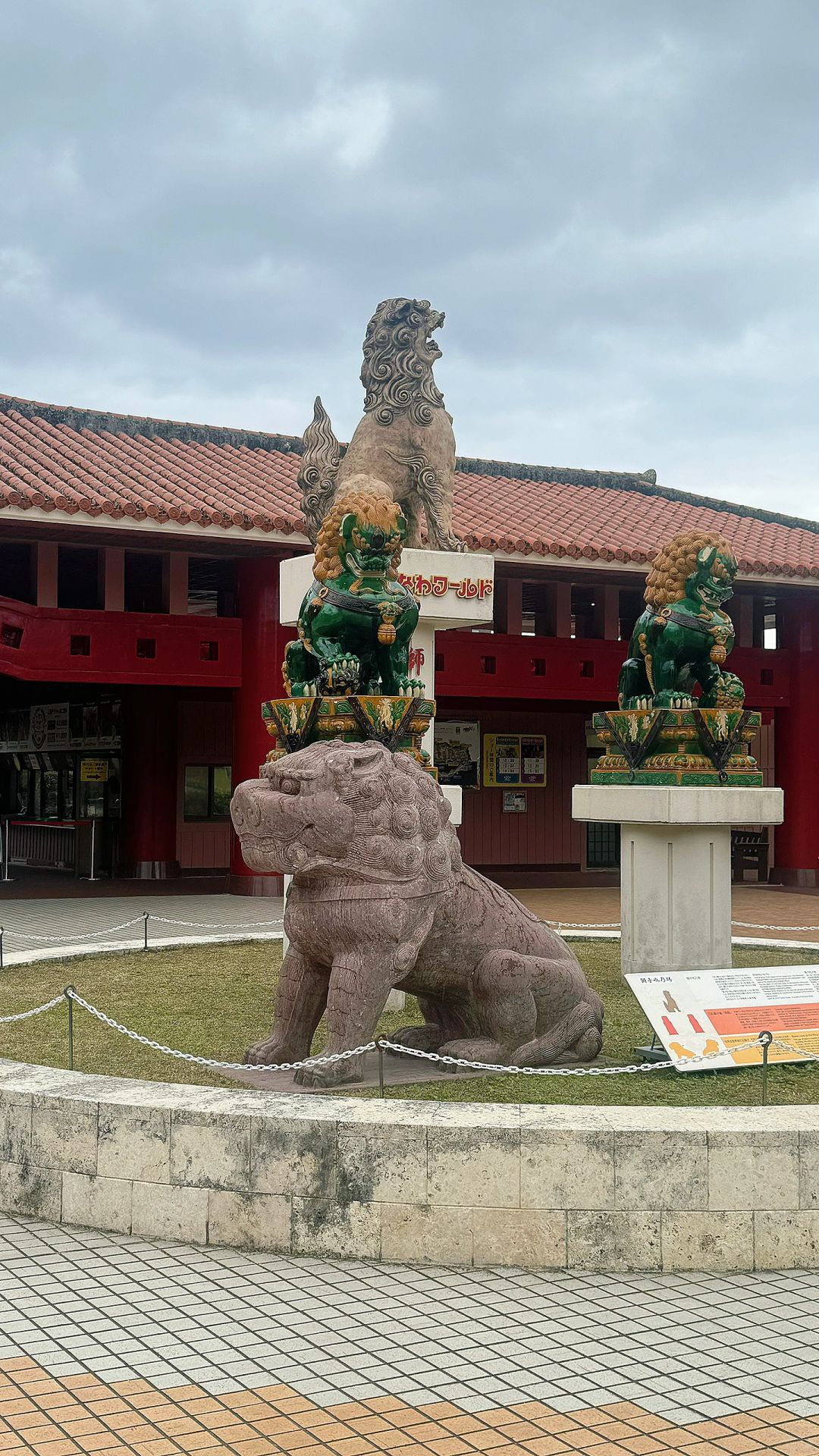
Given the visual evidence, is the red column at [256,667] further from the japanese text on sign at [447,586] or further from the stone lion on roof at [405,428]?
the japanese text on sign at [447,586]

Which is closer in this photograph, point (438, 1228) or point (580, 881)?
point (438, 1228)

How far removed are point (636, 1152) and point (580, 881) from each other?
1543 cm

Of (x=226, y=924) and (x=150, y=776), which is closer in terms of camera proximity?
(x=226, y=924)

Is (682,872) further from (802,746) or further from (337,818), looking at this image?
(802,746)

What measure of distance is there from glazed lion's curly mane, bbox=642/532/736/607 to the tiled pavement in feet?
15.8

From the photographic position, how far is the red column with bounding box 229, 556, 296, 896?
16312 millimetres

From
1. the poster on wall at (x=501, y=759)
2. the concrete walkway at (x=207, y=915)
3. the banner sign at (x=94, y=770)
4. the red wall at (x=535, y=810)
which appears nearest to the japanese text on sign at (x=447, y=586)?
the concrete walkway at (x=207, y=915)

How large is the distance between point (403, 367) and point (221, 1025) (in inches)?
174

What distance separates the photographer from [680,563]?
337 inches

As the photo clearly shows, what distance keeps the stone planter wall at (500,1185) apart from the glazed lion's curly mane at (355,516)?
11.1 feet

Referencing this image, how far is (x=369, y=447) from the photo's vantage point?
916 centimetres

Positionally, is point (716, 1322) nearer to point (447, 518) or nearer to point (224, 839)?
point (447, 518)

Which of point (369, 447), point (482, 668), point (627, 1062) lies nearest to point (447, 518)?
point (369, 447)

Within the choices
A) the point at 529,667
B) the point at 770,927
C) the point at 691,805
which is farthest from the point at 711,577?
the point at 529,667
